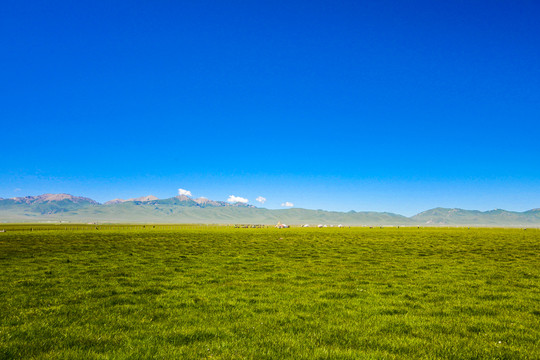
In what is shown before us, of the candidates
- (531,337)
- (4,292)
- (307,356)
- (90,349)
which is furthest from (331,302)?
(4,292)

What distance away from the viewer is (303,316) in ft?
37.1

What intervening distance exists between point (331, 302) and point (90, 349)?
902 centimetres

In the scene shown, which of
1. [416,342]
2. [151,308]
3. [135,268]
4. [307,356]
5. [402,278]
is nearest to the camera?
[307,356]

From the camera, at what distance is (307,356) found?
→ 7.88 metres

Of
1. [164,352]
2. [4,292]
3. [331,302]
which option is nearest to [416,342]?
[331,302]

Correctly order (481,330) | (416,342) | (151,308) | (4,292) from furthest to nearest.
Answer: (4,292) < (151,308) < (481,330) < (416,342)

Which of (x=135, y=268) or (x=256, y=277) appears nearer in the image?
(x=256, y=277)

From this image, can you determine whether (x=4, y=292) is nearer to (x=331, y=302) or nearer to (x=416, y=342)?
(x=331, y=302)

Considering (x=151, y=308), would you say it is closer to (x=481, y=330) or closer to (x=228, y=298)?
(x=228, y=298)

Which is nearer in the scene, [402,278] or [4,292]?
[4,292]

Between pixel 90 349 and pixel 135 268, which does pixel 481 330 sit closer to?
pixel 90 349

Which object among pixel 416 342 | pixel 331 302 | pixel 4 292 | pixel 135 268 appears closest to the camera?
pixel 416 342

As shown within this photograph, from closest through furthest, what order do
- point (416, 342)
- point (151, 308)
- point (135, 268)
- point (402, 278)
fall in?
point (416, 342) → point (151, 308) → point (402, 278) → point (135, 268)

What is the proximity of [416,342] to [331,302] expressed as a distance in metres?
4.71
